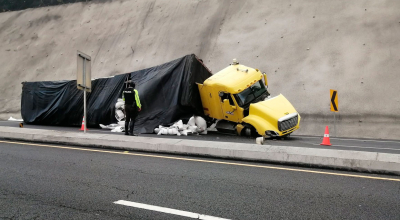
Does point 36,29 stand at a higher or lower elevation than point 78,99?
higher

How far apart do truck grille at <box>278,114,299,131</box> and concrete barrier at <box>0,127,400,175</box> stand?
3.71m

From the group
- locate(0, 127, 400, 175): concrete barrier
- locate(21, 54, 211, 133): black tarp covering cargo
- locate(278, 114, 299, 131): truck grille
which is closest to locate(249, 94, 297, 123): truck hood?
locate(278, 114, 299, 131): truck grille

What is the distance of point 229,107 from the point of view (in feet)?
42.6

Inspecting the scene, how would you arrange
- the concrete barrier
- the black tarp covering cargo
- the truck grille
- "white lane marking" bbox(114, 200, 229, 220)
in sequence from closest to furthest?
1. "white lane marking" bbox(114, 200, 229, 220)
2. the concrete barrier
3. the truck grille
4. the black tarp covering cargo

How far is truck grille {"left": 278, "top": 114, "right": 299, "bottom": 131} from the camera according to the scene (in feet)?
38.6

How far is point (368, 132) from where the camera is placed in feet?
54.0

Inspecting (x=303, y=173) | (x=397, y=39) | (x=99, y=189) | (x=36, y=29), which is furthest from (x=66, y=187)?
(x=36, y=29)

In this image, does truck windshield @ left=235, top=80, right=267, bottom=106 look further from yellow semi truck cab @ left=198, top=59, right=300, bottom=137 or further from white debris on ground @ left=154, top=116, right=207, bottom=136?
white debris on ground @ left=154, top=116, right=207, bottom=136

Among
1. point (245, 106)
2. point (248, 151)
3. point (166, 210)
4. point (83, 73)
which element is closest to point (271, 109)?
point (245, 106)

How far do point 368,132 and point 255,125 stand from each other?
7.54 metres

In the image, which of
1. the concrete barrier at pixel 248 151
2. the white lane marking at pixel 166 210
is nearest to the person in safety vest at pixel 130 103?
the concrete barrier at pixel 248 151

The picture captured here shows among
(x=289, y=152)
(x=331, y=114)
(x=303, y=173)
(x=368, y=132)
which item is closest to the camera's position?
(x=303, y=173)

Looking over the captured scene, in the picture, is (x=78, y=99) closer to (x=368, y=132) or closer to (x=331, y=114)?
(x=331, y=114)

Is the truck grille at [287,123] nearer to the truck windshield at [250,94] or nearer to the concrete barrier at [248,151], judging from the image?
the truck windshield at [250,94]
